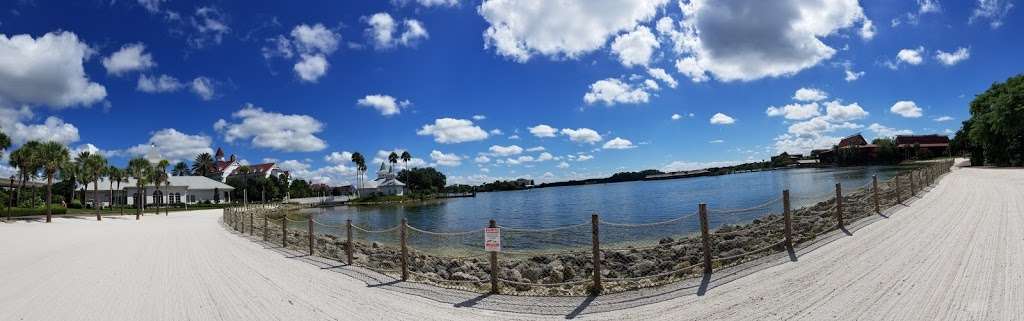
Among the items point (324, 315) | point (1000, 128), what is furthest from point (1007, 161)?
point (324, 315)

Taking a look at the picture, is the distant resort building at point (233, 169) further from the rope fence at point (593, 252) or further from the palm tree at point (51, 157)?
the rope fence at point (593, 252)

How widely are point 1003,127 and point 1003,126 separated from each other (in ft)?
0.65

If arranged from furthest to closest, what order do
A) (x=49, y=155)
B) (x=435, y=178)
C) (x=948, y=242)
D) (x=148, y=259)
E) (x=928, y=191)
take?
(x=435, y=178)
(x=49, y=155)
(x=928, y=191)
(x=148, y=259)
(x=948, y=242)

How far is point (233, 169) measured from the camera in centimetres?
12506

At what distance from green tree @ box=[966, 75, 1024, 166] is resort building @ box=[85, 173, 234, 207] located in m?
94.2

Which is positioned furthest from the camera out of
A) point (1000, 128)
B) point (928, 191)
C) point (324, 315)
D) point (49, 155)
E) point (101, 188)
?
point (101, 188)

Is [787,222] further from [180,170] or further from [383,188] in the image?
[180,170]

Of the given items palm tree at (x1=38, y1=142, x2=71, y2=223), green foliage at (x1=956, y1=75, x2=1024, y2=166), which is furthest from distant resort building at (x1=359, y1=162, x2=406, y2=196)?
green foliage at (x1=956, y1=75, x2=1024, y2=166)

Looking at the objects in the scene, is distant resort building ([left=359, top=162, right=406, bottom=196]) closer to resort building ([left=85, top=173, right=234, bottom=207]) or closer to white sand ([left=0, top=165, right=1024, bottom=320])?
resort building ([left=85, top=173, right=234, bottom=207])

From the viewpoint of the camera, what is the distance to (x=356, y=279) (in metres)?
10.3

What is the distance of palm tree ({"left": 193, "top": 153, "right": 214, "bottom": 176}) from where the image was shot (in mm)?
113812

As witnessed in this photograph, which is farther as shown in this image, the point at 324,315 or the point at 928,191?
the point at 928,191

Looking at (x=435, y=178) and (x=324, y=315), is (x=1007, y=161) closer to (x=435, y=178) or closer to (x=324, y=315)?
(x=324, y=315)

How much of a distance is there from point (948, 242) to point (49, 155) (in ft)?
174
